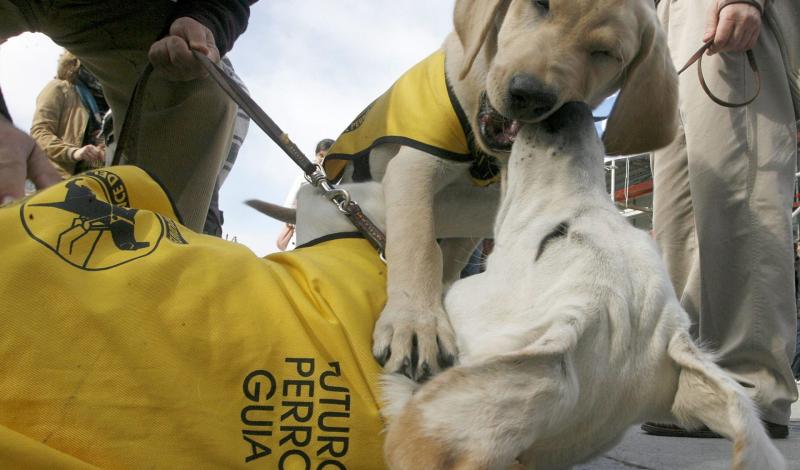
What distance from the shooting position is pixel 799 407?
441cm

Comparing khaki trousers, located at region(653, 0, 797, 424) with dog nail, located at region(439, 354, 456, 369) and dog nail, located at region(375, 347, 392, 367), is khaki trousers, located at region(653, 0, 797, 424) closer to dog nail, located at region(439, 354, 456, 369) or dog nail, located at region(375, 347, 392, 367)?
dog nail, located at region(439, 354, 456, 369)

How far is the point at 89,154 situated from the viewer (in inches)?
173

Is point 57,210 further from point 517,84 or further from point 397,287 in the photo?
point 517,84

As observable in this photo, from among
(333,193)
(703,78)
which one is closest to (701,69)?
(703,78)

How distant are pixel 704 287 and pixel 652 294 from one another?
1.81 meters

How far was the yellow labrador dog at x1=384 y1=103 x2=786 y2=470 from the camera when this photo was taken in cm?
108

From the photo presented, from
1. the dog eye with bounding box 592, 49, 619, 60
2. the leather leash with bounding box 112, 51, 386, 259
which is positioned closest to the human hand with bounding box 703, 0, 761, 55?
the dog eye with bounding box 592, 49, 619, 60

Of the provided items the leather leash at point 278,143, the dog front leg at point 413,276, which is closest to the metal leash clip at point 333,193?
the leather leash at point 278,143

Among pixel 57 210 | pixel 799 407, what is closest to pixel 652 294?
pixel 57 210

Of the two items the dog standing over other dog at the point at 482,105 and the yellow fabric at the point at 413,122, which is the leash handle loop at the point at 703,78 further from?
the yellow fabric at the point at 413,122

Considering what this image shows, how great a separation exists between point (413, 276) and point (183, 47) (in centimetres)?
122

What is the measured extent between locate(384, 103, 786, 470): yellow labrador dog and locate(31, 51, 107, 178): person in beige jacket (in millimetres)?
3808

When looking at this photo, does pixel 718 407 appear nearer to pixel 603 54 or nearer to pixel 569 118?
pixel 569 118

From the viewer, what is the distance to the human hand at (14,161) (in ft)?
5.89
